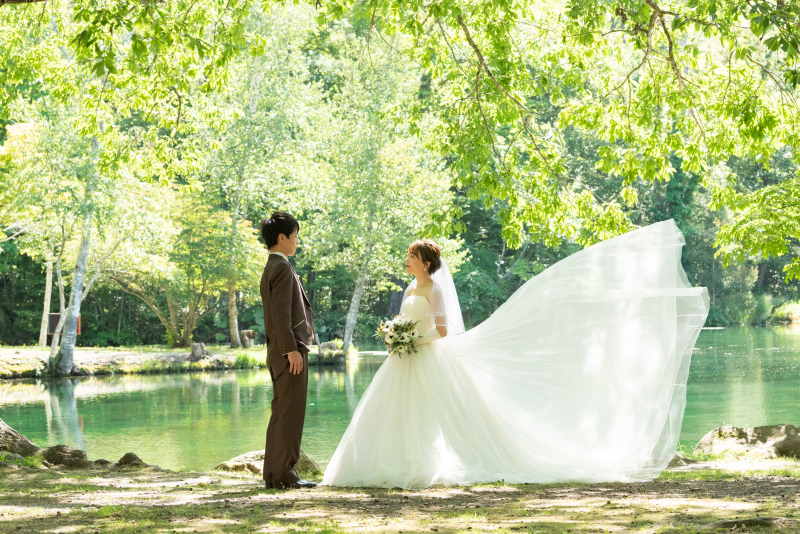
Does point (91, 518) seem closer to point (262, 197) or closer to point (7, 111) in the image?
point (7, 111)

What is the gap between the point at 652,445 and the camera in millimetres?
5508

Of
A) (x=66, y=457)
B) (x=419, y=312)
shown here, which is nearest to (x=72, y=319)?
(x=66, y=457)

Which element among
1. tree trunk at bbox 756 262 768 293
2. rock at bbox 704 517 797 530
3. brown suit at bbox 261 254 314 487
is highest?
tree trunk at bbox 756 262 768 293

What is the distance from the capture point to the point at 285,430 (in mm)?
5289

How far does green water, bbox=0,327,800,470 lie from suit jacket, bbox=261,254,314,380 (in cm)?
470

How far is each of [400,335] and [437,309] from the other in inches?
15.2

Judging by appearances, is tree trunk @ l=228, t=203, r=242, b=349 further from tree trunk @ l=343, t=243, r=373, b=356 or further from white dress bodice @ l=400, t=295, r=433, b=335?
white dress bodice @ l=400, t=295, r=433, b=335

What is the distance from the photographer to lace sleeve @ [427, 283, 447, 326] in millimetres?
5957

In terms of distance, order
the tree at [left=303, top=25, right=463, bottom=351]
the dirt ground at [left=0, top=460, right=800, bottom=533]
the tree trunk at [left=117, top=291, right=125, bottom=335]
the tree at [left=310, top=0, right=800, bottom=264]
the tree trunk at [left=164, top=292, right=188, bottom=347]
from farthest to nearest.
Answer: the tree trunk at [left=117, top=291, right=125, bottom=335] < the tree trunk at [left=164, top=292, right=188, bottom=347] < the tree at [left=303, top=25, right=463, bottom=351] < the tree at [left=310, top=0, right=800, bottom=264] < the dirt ground at [left=0, top=460, right=800, bottom=533]

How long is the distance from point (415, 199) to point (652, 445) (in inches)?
935

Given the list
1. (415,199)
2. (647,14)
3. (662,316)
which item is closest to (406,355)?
(662,316)

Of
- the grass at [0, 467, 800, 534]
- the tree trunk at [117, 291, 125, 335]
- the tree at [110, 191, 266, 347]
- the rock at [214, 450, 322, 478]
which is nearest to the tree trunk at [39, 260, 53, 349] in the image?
the tree at [110, 191, 266, 347]

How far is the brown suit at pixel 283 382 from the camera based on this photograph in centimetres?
529

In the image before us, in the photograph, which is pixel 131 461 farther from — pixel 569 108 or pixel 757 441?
pixel 569 108
